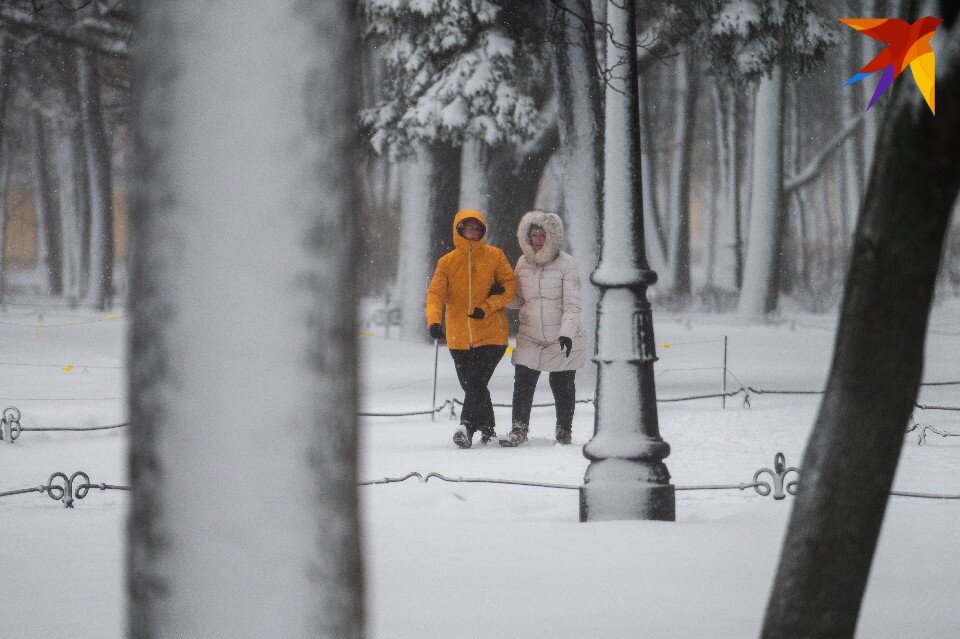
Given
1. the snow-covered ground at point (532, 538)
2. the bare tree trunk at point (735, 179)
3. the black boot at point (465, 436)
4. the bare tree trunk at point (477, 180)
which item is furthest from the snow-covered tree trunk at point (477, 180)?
the bare tree trunk at point (735, 179)

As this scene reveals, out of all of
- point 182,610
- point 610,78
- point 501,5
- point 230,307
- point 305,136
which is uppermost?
point 501,5

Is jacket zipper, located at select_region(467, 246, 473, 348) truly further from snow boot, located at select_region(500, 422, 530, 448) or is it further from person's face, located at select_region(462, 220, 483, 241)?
snow boot, located at select_region(500, 422, 530, 448)

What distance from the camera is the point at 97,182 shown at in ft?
86.6

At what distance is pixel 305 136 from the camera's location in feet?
8.50

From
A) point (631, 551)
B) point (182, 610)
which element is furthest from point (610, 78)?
point (182, 610)

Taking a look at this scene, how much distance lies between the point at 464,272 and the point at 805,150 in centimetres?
3834

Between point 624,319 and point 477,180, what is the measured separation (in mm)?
10755

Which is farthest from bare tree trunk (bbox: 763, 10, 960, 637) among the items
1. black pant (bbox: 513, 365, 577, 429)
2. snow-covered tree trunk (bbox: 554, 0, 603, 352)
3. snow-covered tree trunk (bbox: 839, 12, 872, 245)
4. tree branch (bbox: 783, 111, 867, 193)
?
snow-covered tree trunk (bbox: 839, 12, 872, 245)

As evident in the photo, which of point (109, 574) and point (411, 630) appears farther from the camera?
point (109, 574)

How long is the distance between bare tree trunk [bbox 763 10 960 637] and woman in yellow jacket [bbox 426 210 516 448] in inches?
237

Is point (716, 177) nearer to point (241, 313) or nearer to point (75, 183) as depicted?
point (75, 183)

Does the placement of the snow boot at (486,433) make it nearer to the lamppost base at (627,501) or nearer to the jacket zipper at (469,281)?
the jacket zipper at (469,281)

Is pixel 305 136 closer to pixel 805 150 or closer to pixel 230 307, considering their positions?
pixel 230 307

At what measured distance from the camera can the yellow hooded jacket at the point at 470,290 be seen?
31.8 feet
